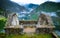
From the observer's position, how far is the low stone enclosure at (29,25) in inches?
210

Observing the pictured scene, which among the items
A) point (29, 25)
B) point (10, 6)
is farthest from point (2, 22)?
point (29, 25)

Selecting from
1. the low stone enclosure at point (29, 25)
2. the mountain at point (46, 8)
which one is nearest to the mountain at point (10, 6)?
the low stone enclosure at point (29, 25)

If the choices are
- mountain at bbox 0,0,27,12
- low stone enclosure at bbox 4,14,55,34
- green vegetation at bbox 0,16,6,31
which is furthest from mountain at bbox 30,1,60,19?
green vegetation at bbox 0,16,6,31

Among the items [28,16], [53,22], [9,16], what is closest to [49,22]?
[53,22]

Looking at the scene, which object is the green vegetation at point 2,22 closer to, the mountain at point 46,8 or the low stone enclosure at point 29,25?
the low stone enclosure at point 29,25

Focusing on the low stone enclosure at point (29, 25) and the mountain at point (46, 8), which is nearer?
the low stone enclosure at point (29, 25)

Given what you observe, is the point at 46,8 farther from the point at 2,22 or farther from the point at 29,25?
the point at 2,22

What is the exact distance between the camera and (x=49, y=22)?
539cm

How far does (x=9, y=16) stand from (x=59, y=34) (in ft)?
3.74

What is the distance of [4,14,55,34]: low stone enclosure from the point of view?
534 cm

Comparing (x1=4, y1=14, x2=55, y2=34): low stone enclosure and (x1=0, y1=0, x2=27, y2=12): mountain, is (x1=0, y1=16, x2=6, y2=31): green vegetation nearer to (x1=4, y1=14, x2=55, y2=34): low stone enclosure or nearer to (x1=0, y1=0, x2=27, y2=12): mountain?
(x1=4, y1=14, x2=55, y2=34): low stone enclosure

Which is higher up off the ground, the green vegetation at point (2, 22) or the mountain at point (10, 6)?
the mountain at point (10, 6)

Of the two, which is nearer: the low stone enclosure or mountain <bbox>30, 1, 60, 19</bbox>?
the low stone enclosure

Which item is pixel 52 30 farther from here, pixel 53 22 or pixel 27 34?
pixel 27 34
